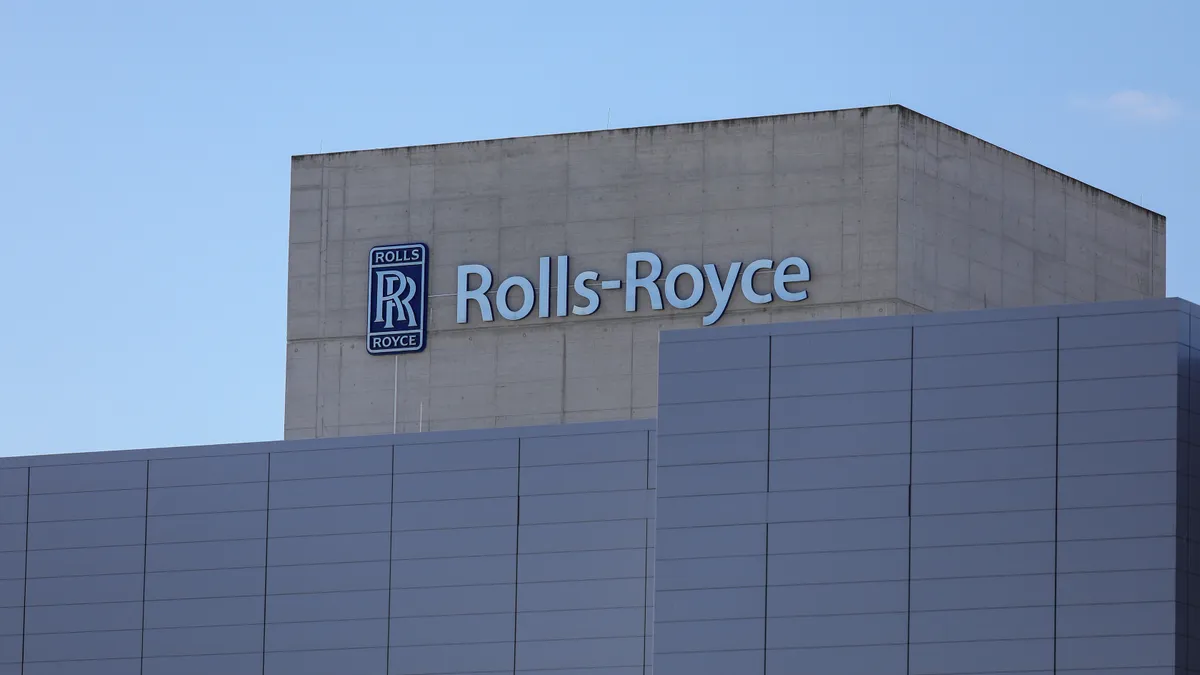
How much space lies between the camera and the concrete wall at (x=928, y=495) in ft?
135

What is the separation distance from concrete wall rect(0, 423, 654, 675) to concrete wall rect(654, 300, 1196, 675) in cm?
467

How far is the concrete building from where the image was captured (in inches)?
2601

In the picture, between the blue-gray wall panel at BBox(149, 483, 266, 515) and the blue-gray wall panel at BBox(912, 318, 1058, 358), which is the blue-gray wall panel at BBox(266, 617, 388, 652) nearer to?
the blue-gray wall panel at BBox(149, 483, 266, 515)

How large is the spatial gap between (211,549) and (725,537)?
14.8 m

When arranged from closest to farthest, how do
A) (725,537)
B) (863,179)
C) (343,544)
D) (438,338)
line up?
(725,537)
(343,544)
(863,179)
(438,338)

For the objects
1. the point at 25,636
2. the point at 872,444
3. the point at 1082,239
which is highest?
the point at 1082,239

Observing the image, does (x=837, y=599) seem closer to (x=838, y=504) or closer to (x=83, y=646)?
(x=838, y=504)

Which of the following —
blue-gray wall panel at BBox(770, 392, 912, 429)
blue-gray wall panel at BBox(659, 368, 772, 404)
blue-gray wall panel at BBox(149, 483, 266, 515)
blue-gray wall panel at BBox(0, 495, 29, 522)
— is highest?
blue-gray wall panel at BBox(659, 368, 772, 404)

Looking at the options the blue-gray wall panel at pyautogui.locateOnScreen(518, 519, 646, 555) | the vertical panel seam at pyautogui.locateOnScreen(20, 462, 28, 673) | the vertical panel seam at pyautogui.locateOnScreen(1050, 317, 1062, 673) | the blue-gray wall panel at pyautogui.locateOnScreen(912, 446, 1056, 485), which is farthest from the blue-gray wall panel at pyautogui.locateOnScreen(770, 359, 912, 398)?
the vertical panel seam at pyautogui.locateOnScreen(20, 462, 28, 673)

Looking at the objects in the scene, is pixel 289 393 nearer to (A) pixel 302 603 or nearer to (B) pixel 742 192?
(B) pixel 742 192

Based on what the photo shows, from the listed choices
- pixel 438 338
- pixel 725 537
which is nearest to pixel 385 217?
pixel 438 338

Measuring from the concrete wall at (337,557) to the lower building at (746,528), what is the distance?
0.21ft

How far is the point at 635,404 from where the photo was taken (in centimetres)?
6694

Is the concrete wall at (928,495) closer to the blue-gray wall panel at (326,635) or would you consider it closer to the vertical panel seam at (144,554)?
the blue-gray wall panel at (326,635)
